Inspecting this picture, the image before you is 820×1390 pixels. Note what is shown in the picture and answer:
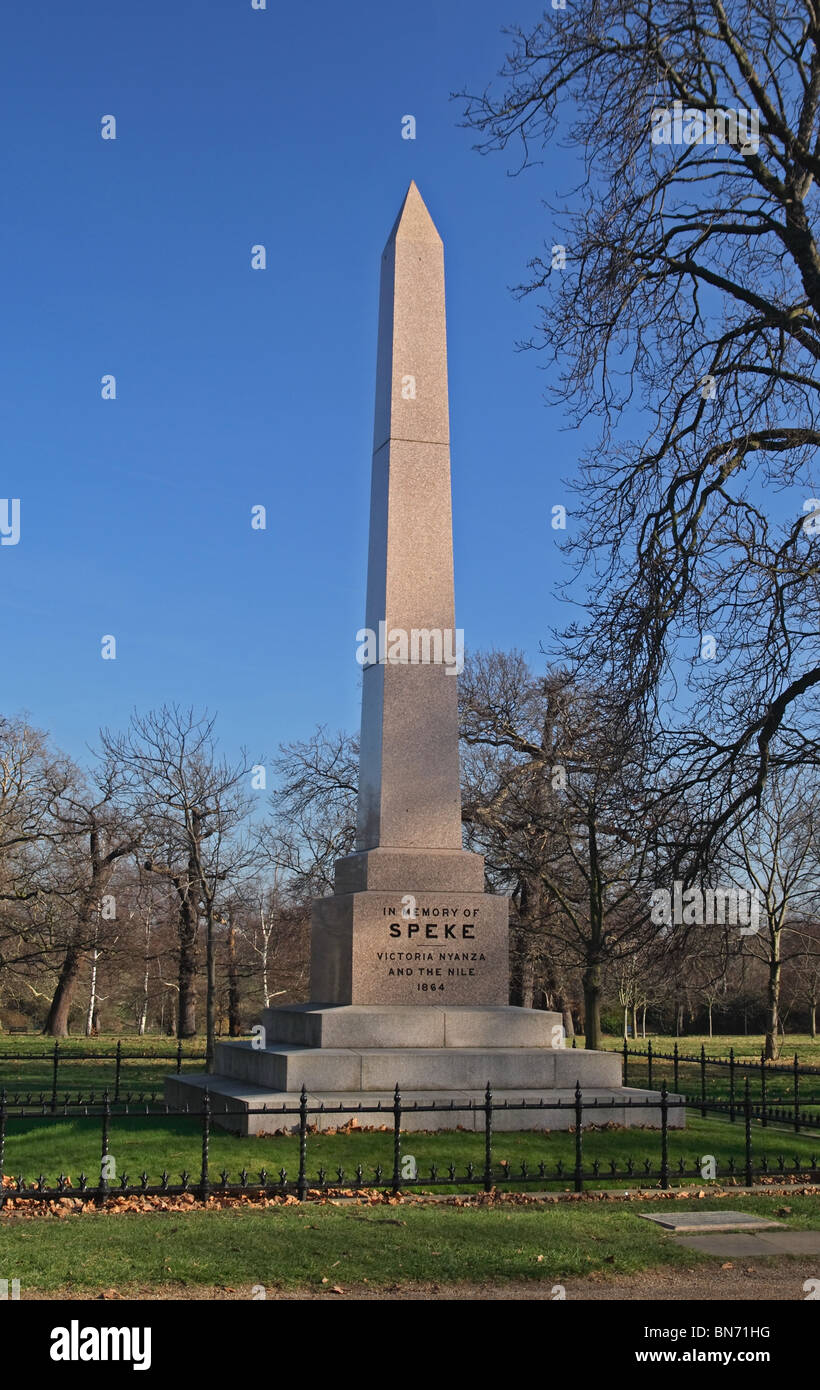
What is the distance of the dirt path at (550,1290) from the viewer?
681 centimetres

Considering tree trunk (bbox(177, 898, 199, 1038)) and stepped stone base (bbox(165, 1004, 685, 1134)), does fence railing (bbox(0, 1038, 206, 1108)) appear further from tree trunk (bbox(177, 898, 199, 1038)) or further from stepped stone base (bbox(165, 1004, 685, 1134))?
tree trunk (bbox(177, 898, 199, 1038))

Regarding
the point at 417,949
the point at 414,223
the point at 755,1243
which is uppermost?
the point at 414,223

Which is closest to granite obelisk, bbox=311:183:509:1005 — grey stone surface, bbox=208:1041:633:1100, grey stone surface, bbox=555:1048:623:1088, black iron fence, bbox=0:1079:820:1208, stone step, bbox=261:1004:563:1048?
stone step, bbox=261:1004:563:1048

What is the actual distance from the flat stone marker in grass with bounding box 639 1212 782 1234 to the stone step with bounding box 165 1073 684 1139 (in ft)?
7.46

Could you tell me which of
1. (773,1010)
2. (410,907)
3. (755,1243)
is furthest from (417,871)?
(773,1010)

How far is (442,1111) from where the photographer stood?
38.8 ft

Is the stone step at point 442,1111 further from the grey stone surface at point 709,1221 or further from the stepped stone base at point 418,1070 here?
the grey stone surface at point 709,1221

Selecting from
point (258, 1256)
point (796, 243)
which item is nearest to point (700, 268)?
point (796, 243)

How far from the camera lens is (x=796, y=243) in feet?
47.9

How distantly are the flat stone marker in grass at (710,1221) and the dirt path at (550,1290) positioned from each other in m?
1.36

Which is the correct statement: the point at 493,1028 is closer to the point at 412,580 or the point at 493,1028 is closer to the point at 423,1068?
the point at 423,1068

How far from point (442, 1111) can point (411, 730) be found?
5279 mm

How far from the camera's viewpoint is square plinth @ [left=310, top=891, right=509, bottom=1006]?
14.8 metres
